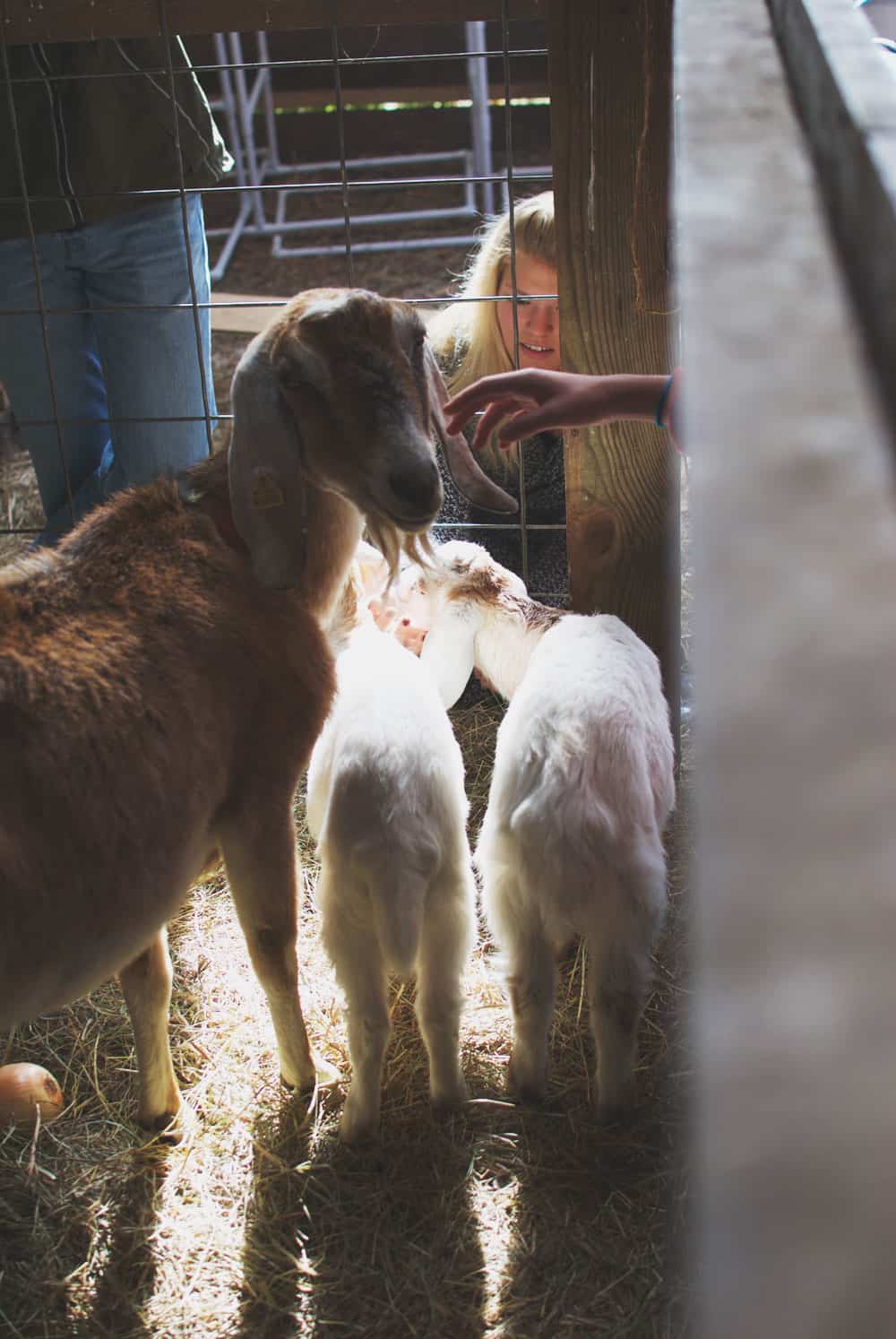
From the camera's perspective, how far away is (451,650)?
302 centimetres

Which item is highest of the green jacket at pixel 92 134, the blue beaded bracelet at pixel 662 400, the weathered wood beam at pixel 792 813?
the green jacket at pixel 92 134

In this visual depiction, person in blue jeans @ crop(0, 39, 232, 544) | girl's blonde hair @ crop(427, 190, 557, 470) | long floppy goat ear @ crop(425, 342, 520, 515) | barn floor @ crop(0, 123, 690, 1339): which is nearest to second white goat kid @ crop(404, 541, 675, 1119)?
barn floor @ crop(0, 123, 690, 1339)

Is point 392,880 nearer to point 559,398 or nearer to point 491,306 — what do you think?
point 559,398

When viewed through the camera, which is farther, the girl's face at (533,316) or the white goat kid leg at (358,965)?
the girl's face at (533,316)

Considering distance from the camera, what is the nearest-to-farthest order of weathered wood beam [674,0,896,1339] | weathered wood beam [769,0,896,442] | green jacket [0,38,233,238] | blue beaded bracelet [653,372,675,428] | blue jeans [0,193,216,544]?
1. weathered wood beam [674,0,896,1339]
2. weathered wood beam [769,0,896,442]
3. blue beaded bracelet [653,372,675,428]
4. green jacket [0,38,233,238]
5. blue jeans [0,193,216,544]

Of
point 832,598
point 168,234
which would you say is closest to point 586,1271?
point 832,598

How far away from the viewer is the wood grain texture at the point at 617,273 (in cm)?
252

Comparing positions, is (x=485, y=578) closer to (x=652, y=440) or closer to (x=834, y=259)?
(x=652, y=440)

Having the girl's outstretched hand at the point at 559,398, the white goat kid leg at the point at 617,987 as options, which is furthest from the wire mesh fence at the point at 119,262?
the white goat kid leg at the point at 617,987

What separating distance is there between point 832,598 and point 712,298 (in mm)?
240

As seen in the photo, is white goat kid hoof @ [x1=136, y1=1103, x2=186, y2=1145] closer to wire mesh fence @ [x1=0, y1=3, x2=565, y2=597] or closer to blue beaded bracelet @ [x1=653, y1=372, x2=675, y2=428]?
wire mesh fence @ [x1=0, y1=3, x2=565, y2=597]

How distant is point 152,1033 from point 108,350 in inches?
76.8

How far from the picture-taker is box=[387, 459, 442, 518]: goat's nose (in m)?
2.02

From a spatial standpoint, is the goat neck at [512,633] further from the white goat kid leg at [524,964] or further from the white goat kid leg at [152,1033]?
the white goat kid leg at [152,1033]
